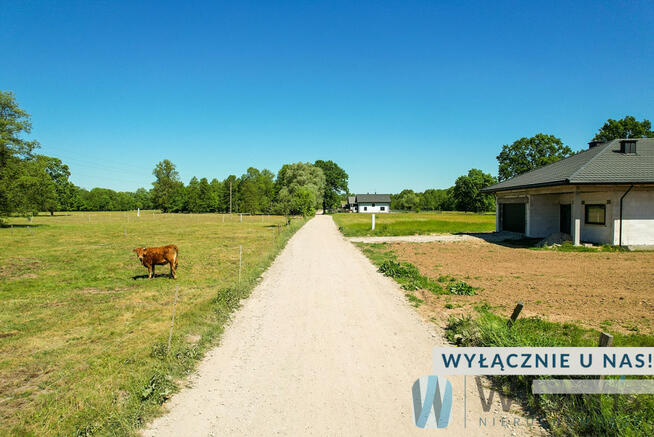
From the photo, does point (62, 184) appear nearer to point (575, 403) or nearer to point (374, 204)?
point (374, 204)

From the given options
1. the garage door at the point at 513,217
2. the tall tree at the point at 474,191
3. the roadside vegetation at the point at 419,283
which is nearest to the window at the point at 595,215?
the garage door at the point at 513,217

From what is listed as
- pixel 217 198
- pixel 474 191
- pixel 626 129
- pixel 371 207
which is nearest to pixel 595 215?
pixel 626 129

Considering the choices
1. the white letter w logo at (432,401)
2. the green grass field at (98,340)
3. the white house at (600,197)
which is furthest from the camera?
the white house at (600,197)

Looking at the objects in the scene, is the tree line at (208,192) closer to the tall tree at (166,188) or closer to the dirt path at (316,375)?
the tall tree at (166,188)

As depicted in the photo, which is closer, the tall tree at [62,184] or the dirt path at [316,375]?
the dirt path at [316,375]

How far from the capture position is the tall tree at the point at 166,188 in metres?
99.2

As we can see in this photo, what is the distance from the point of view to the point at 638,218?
19453 millimetres

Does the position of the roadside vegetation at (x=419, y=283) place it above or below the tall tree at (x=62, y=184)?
below

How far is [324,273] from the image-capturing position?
13.6m

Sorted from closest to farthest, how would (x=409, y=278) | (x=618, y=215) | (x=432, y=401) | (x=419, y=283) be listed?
1. (x=432, y=401)
2. (x=419, y=283)
3. (x=409, y=278)
4. (x=618, y=215)

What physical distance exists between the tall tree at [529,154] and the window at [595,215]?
4175cm

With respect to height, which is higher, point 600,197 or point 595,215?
point 600,197

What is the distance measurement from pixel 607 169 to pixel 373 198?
80135 millimetres

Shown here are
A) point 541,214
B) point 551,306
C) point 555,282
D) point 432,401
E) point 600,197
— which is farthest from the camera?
point 541,214
